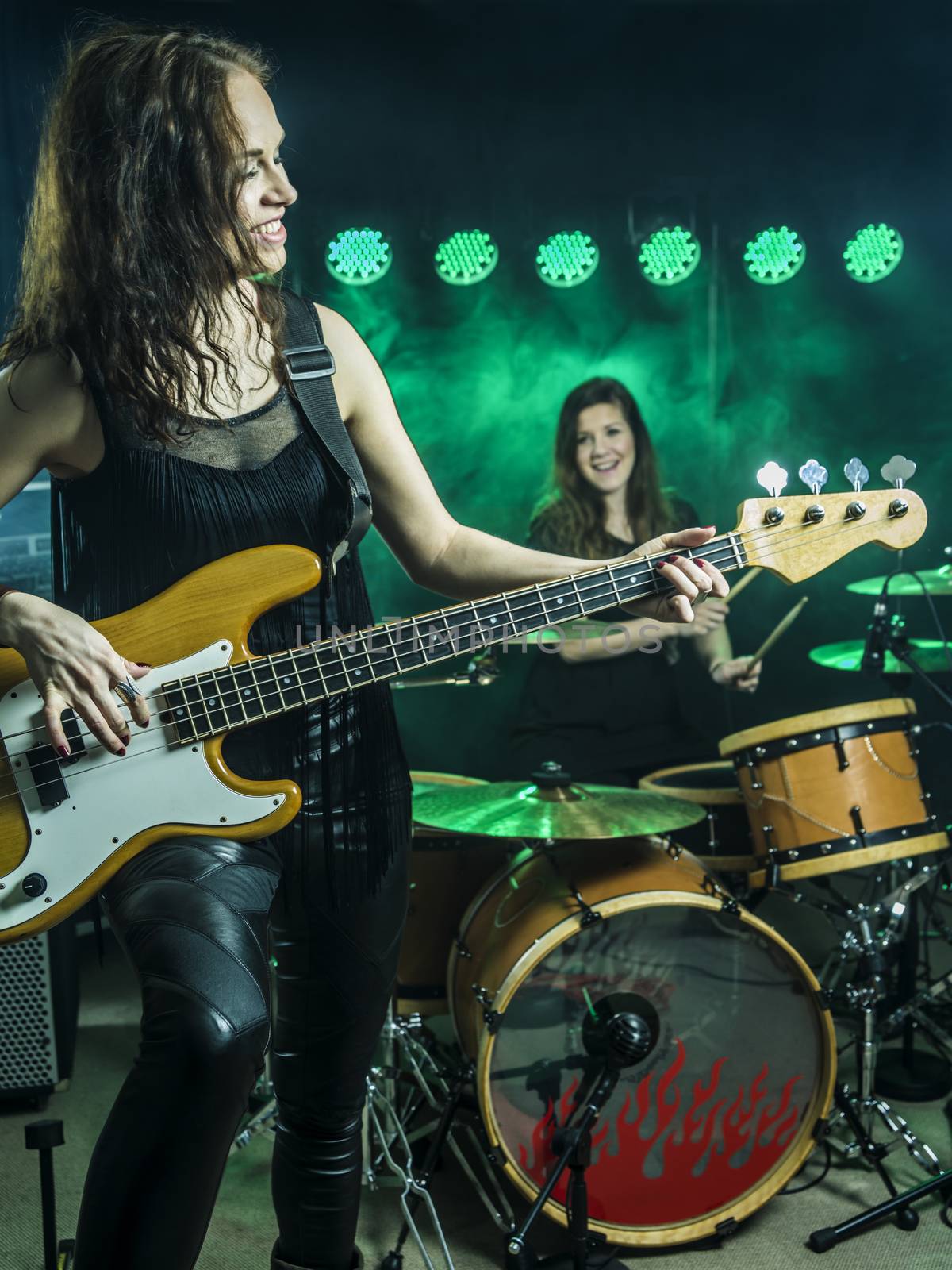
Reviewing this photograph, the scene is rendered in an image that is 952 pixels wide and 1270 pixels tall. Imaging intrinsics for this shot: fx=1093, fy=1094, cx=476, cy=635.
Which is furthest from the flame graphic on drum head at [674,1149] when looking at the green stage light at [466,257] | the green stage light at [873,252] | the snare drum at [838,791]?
the green stage light at [873,252]

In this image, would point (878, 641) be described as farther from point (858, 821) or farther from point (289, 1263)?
point (289, 1263)

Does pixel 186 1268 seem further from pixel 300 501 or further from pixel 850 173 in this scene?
pixel 850 173

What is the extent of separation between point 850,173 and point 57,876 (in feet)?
12.6

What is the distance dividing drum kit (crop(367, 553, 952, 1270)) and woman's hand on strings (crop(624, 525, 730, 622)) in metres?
0.76

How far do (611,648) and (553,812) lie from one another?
5.26ft

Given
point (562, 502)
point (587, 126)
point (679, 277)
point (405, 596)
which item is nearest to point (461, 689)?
Answer: point (405, 596)

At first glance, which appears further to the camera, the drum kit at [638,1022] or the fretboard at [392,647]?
the drum kit at [638,1022]

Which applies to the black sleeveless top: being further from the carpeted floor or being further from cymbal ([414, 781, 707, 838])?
the carpeted floor

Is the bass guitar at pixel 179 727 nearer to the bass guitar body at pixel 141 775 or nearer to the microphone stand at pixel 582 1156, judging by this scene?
the bass guitar body at pixel 141 775

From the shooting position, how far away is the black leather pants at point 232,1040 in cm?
106

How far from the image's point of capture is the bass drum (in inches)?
91.3

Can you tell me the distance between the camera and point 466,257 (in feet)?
13.3

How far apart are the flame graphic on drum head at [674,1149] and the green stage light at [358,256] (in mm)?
2857

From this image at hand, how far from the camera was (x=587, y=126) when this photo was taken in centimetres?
404
